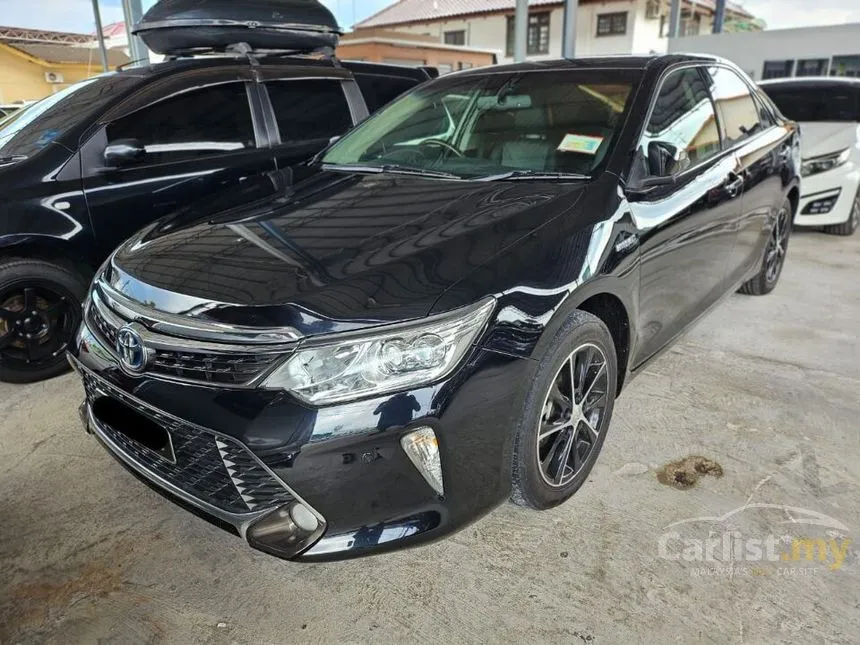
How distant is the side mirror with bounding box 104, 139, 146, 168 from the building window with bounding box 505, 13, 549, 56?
105 feet

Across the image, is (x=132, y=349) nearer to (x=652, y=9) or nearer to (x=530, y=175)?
(x=530, y=175)

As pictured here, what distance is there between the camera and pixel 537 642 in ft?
5.66

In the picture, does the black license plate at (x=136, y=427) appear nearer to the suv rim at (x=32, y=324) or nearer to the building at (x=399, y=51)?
the suv rim at (x=32, y=324)

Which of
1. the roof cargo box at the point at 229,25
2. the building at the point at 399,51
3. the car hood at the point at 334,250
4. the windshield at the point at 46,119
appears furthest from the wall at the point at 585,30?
the car hood at the point at 334,250

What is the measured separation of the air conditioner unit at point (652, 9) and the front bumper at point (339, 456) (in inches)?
1346

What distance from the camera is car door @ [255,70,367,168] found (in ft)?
13.2

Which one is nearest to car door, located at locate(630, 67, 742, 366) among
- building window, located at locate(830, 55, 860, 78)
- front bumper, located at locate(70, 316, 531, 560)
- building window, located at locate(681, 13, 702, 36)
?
front bumper, located at locate(70, 316, 531, 560)

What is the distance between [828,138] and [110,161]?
220 inches

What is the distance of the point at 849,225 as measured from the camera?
586 centimetres

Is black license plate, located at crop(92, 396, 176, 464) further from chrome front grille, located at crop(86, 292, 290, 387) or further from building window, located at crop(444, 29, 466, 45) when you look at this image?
building window, located at crop(444, 29, 466, 45)

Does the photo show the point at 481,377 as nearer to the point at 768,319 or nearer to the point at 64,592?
the point at 64,592

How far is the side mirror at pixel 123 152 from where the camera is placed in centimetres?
326

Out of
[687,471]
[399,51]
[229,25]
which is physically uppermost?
[229,25]

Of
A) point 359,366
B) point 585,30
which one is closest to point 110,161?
point 359,366
